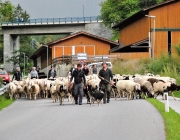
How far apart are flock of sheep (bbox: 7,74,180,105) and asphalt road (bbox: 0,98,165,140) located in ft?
12.8

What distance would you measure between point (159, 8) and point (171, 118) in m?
46.7

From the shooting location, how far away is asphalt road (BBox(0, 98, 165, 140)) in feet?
45.5

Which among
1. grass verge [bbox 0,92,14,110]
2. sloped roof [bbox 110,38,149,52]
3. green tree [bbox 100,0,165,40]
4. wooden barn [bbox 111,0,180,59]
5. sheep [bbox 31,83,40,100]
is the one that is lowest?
grass verge [bbox 0,92,14,110]

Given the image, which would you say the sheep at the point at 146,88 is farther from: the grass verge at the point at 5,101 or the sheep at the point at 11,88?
the sheep at the point at 11,88

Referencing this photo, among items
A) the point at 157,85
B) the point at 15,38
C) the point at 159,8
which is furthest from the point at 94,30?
the point at 157,85

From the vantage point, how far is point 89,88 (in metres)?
24.5

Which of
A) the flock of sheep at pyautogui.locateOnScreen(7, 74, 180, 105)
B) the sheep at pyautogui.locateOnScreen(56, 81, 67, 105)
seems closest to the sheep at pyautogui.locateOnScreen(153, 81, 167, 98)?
the flock of sheep at pyautogui.locateOnScreen(7, 74, 180, 105)

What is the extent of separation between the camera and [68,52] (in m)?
71.3

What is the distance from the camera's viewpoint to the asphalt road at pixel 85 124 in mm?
13868

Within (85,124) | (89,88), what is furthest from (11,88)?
(85,124)

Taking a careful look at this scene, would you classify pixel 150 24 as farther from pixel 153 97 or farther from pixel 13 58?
pixel 13 58

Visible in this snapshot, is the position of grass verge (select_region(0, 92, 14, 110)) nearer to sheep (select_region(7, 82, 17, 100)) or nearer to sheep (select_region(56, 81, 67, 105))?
sheep (select_region(7, 82, 17, 100))

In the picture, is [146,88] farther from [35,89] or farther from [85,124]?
[85,124]

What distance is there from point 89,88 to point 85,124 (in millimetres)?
8365
